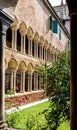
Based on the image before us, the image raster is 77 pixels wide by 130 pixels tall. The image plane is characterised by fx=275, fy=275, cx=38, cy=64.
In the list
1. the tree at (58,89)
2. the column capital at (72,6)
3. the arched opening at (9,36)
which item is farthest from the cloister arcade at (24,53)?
the column capital at (72,6)

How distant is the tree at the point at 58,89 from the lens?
6.11m

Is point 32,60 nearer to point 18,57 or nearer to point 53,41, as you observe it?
point 18,57

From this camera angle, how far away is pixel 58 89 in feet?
20.7

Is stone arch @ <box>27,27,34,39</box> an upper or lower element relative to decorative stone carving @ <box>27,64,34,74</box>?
upper

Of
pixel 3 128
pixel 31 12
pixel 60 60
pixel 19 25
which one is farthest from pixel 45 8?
pixel 3 128

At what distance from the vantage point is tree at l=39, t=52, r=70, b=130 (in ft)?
20.1

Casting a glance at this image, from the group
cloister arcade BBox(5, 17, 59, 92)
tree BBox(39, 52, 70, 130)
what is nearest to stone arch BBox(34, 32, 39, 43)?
cloister arcade BBox(5, 17, 59, 92)
